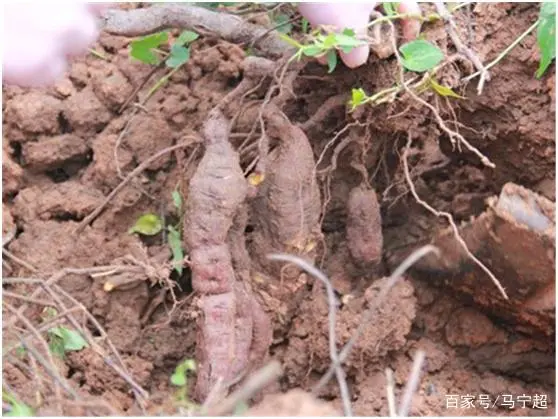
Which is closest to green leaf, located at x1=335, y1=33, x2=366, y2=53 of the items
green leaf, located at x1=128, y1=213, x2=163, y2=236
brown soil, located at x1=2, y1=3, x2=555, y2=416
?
brown soil, located at x1=2, y1=3, x2=555, y2=416

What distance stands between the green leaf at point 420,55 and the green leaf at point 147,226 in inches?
20.4

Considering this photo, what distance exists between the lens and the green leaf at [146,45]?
1.56 m

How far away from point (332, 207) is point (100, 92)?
0.48m

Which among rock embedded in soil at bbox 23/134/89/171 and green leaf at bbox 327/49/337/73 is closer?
green leaf at bbox 327/49/337/73

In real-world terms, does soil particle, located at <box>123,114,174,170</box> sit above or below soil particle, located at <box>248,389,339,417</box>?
above

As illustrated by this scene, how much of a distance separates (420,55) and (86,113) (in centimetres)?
64

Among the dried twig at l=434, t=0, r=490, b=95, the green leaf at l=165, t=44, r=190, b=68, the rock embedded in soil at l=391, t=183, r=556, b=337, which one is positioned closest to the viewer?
the rock embedded in soil at l=391, t=183, r=556, b=337

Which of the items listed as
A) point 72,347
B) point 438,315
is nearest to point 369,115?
point 438,315

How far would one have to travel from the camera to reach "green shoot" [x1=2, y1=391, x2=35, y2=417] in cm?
112

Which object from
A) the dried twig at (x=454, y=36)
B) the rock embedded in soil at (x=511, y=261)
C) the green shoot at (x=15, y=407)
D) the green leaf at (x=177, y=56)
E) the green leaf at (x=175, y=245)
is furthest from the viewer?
the green leaf at (x=177, y=56)

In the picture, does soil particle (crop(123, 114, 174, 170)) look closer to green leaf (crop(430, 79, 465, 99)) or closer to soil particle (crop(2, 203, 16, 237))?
soil particle (crop(2, 203, 16, 237))

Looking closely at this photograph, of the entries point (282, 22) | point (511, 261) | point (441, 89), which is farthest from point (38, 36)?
point (511, 261)

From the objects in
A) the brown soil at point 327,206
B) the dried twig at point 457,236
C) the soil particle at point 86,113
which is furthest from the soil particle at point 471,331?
the soil particle at point 86,113

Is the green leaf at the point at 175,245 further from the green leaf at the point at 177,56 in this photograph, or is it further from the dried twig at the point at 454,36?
the dried twig at the point at 454,36
